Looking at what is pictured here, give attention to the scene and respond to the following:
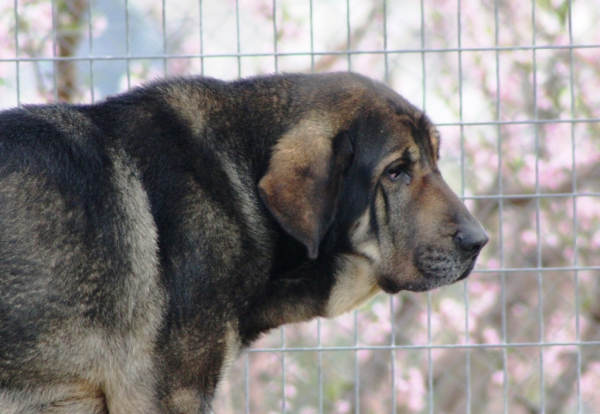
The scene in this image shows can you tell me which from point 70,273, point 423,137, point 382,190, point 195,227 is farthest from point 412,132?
point 70,273

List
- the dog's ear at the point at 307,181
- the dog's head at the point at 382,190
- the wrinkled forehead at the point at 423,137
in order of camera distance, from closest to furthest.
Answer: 1. the dog's ear at the point at 307,181
2. the dog's head at the point at 382,190
3. the wrinkled forehead at the point at 423,137

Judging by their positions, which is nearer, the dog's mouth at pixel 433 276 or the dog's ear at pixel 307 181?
the dog's ear at pixel 307 181

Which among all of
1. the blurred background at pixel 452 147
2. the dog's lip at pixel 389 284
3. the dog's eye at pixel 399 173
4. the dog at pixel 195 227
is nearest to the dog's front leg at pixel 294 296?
the dog at pixel 195 227

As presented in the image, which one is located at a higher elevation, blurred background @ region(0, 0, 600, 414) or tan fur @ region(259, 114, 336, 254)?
tan fur @ region(259, 114, 336, 254)

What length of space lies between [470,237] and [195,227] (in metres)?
1.02

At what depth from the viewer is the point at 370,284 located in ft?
9.53

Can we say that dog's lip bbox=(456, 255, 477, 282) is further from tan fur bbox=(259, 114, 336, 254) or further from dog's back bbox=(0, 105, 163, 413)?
dog's back bbox=(0, 105, 163, 413)

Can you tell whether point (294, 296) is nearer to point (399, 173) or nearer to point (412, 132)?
point (399, 173)

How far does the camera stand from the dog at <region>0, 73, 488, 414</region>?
227 cm

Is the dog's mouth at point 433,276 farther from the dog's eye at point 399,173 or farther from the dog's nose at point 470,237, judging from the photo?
the dog's eye at point 399,173

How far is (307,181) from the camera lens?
2539 mm

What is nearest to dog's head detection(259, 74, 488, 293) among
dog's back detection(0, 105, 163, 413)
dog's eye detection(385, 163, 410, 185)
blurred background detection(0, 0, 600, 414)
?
dog's eye detection(385, 163, 410, 185)

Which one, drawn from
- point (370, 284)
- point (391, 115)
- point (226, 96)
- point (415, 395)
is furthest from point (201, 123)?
point (415, 395)

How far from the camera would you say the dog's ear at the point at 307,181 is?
8.20 ft
